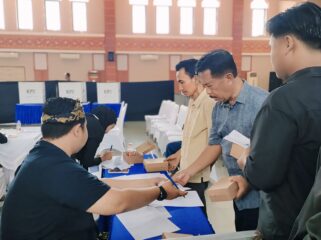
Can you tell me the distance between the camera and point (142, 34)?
11539mm

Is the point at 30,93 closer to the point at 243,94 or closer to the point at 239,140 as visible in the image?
the point at 243,94

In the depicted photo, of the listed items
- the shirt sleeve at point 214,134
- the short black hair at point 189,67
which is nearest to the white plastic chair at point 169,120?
the short black hair at point 189,67

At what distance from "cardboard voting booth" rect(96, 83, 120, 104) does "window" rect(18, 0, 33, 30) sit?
187 inches

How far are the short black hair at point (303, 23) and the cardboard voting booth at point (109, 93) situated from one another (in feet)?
24.0

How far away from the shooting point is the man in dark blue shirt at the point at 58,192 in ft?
3.26

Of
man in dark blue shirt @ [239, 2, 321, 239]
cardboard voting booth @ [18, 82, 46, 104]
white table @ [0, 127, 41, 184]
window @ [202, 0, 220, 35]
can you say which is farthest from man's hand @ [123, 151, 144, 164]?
window @ [202, 0, 220, 35]

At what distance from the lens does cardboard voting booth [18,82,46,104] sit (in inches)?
285

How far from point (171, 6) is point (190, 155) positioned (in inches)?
423

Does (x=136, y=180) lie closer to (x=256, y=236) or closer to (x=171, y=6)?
(x=256, y=236)

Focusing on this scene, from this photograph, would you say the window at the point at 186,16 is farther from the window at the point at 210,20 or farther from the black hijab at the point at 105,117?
the black hijab at the point at 105,117

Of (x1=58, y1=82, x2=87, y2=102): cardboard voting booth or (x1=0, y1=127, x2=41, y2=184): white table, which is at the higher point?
(x1=58, y1=82, x2=87, y2=102): cardboard voting booth

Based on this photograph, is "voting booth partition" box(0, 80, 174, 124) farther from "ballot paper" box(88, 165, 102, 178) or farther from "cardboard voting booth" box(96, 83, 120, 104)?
"ballot paper" box(88, 165, 102, 178)

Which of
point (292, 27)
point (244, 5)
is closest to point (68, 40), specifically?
point (244, 5)

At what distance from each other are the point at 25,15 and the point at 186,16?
577 cm
